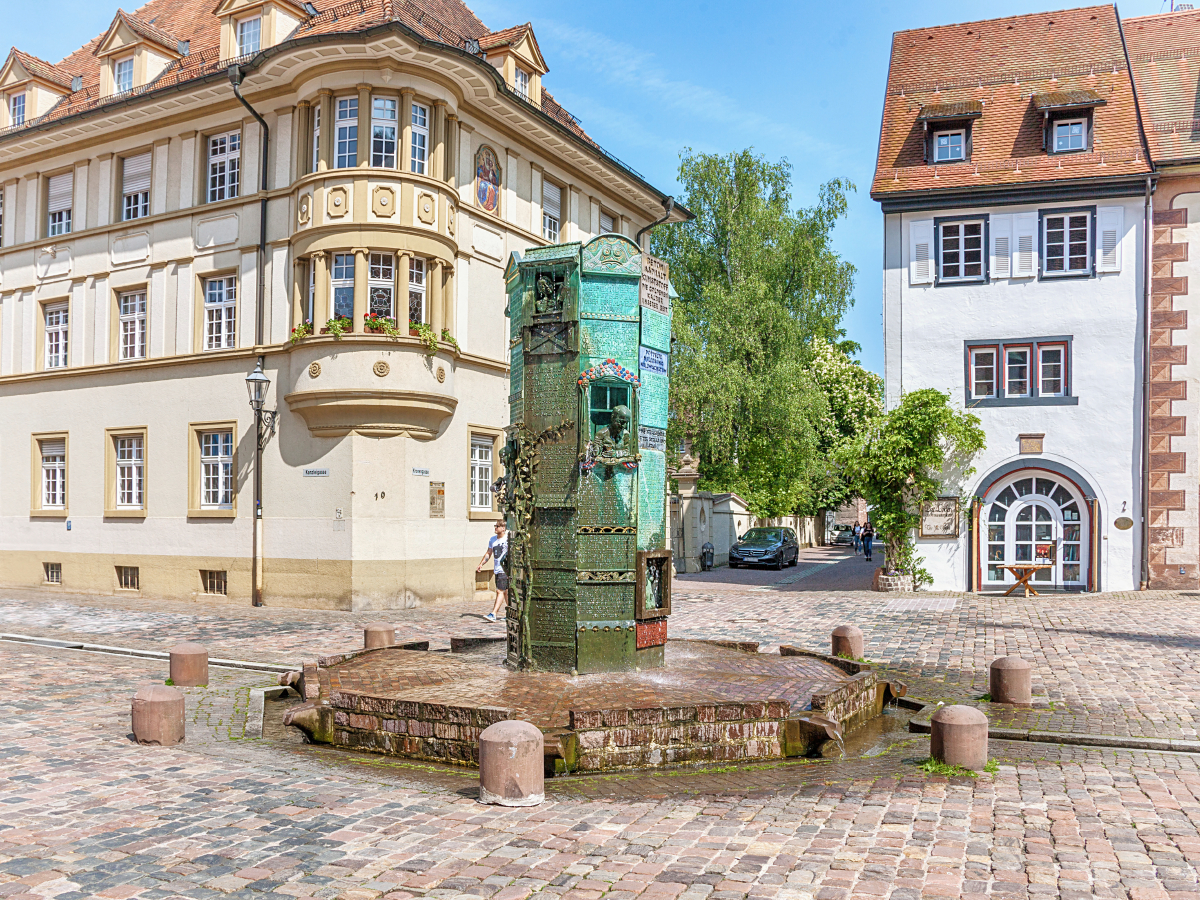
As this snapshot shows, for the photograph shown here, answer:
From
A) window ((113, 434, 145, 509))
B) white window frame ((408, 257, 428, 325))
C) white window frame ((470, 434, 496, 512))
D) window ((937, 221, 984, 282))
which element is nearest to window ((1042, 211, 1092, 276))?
window ((937, 221, 984, 282))

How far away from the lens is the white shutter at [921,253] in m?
24.2

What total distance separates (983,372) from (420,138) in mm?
13234

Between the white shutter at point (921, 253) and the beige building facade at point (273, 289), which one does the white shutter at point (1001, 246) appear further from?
the beige building facade at point (273, 289)

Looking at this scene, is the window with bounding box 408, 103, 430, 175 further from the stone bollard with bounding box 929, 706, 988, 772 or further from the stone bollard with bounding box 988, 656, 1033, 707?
the stone bollard with bounding box 929, 706, 988, 772

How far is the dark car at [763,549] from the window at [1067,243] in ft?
46.7

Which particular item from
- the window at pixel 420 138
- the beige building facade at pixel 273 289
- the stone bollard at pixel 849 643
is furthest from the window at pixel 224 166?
the stone bollard at pixel 849 643

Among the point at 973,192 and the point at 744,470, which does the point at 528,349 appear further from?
the point at 744,470

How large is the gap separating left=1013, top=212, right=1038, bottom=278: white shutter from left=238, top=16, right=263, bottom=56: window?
16950 millimetres

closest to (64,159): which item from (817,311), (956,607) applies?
(956,607)

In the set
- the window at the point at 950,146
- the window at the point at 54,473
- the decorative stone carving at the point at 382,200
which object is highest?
the window at the point at 950,146

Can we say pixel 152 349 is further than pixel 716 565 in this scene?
No

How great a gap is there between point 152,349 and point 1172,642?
20.0 meters

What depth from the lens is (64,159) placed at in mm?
24625

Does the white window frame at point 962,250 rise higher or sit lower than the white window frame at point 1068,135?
lower
